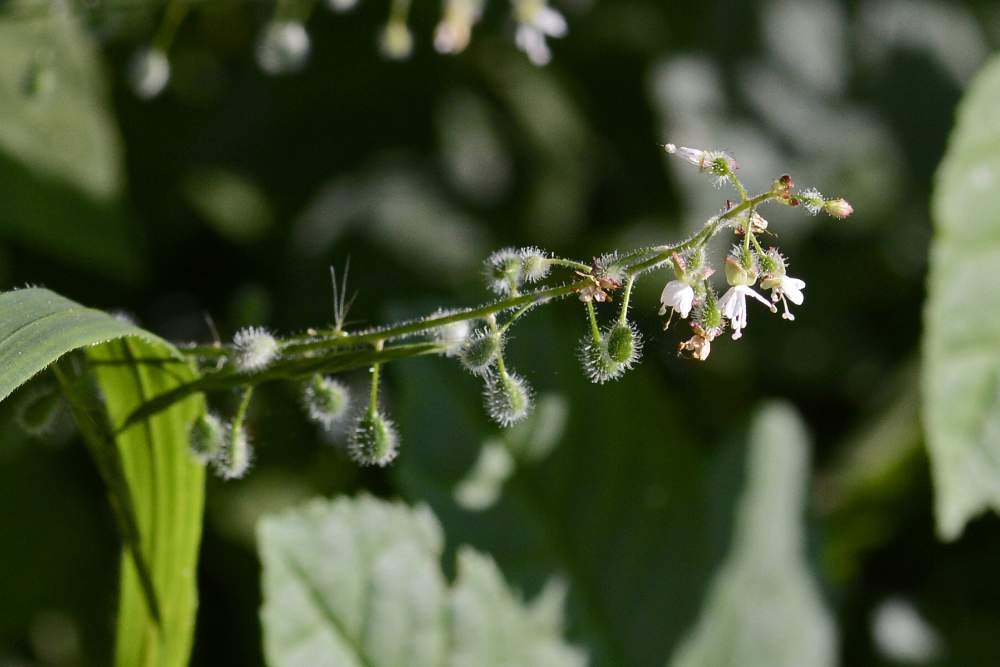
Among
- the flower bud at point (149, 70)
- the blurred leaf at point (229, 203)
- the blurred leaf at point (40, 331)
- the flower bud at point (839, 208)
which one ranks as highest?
the blurred leaf at point (229, 203)

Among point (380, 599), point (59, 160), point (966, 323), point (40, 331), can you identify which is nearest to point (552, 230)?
point (59, 160)

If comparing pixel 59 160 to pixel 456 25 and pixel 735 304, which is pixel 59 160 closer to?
pixel 456 25

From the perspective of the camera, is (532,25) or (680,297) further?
(532,25)

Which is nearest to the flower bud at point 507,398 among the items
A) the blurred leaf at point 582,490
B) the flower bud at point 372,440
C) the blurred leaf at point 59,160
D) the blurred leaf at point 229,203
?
the flower bud at point 372,440

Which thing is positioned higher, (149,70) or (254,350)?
(149,70)

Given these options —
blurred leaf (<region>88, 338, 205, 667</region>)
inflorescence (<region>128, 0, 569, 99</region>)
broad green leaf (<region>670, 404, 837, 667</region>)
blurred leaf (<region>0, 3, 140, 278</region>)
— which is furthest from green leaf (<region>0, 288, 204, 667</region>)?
broad green leaf (<region>670, 404, 837, 667</region>)

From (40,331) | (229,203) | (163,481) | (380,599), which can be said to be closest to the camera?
Answer: (40,331)

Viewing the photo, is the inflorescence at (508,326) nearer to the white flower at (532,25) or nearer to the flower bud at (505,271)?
the flower bud at (505,271)
